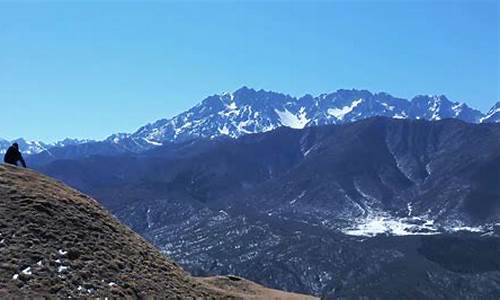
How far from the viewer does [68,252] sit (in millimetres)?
39625

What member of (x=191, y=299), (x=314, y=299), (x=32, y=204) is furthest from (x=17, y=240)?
(x=314, y=299)

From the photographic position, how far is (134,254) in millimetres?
44750

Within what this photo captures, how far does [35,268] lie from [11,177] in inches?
481

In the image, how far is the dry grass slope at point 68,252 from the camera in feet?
119

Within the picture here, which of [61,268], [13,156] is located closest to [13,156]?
[13,156]

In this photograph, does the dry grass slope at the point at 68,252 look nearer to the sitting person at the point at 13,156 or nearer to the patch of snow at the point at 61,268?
the patch of snow at the point at 61,268

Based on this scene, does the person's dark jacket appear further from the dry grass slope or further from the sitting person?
the dry grass slope

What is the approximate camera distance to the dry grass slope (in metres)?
36.2

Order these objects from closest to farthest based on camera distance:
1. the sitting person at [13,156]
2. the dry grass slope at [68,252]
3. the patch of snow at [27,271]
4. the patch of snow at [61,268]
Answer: the patch of snow at [27,271] → the dry grass slope at [68,252] → the patch of snow at [61,268] → the sitting person at [13,156]

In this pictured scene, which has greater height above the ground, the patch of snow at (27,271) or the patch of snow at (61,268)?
the patch of snow at (61,268)

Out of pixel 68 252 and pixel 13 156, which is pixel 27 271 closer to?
pixel 68 252

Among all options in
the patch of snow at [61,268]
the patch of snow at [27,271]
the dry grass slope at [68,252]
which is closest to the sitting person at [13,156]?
the dry grass slope at [68,252]

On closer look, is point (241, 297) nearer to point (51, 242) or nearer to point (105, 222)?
point (105, 222)

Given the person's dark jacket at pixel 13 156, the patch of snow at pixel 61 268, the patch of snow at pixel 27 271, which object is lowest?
the patch of snow at pixel 27 271
